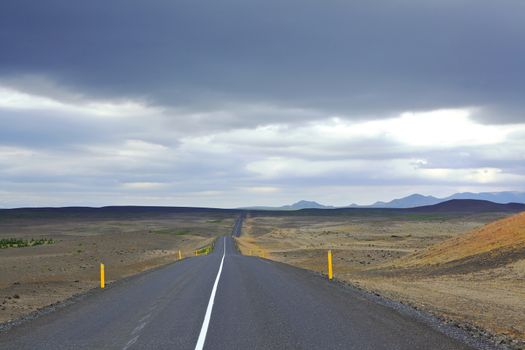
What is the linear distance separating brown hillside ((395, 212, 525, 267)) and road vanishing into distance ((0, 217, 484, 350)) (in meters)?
13.7

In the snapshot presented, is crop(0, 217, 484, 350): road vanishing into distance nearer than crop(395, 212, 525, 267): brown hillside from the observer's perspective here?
Yes

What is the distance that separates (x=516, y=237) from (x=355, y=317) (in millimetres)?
21039

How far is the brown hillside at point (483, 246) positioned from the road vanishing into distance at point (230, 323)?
45.1ft

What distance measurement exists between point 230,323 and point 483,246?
938 inches

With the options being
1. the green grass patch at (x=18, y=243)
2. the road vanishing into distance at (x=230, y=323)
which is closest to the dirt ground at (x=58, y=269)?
the road vanishing into distance at (x=230, y=323)

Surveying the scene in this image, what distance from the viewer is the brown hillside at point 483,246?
97.0ft

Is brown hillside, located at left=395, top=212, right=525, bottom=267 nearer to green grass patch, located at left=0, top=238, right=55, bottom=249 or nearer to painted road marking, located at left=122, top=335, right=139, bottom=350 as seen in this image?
painted road marking, located at left=122, top=335, right=139, bottom=350

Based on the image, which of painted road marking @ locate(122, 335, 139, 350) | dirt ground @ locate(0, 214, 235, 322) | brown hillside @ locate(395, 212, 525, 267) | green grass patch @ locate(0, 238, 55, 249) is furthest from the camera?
green grass patch @ locate(0, 238, 55, 249)

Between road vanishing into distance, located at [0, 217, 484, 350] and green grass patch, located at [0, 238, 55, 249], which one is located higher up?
road vanishing into distance, located at [0, 217, 484, 350]

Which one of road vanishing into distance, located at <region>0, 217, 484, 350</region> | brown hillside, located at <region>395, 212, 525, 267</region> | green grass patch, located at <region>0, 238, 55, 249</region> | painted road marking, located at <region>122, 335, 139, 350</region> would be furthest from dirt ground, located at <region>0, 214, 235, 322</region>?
brown hillside, located at <region>395, 212, 525, 267</region>

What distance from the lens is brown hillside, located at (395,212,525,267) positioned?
29.6m

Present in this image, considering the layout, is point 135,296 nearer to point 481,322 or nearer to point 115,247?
point 481,322

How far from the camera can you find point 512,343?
10758mm

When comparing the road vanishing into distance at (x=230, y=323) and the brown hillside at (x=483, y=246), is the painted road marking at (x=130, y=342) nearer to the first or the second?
the road vanishing into distance at (x=230, y=323)
